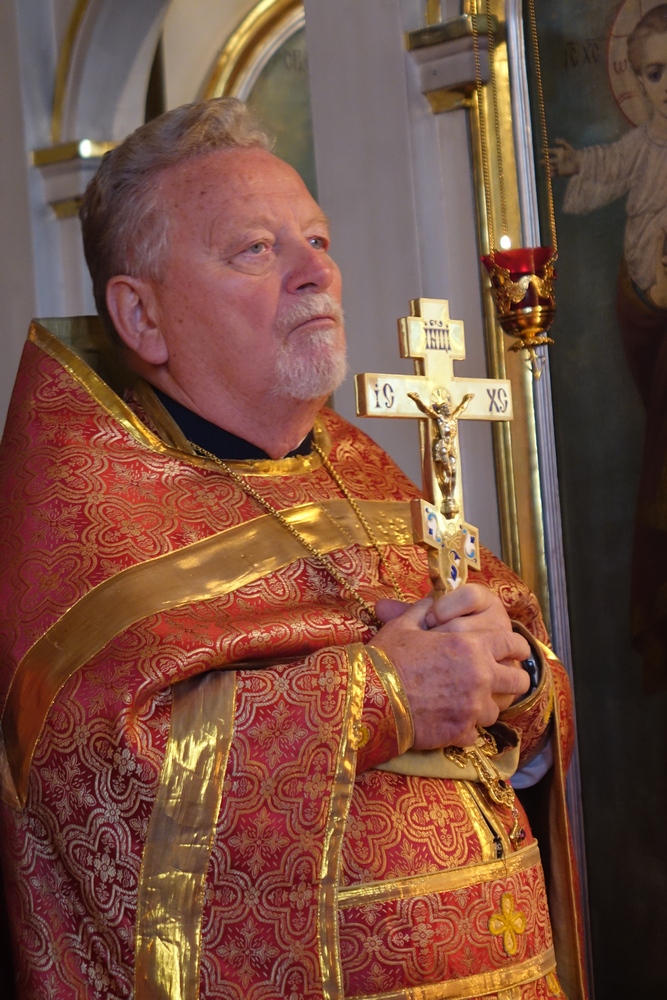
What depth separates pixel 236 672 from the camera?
2.29 m

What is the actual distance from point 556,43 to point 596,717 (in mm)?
1908

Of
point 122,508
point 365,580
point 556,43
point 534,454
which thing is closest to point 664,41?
point 556,43

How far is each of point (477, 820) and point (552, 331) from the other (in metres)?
1.80

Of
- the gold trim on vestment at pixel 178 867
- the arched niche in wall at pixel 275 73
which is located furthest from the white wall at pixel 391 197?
the arched niche in wall at pixel 275 73

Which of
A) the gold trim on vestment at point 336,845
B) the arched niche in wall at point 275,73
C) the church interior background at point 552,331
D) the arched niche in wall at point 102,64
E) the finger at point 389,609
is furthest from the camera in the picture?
the arched niche in wall at point 275,73

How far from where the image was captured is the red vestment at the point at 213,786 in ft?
7.09

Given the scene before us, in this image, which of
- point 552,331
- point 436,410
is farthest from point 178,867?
point 552,331

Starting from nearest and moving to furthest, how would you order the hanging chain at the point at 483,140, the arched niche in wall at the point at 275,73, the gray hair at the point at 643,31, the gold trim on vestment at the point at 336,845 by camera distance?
the gold trim on vestment at the point at 336,845 → the gray hair at the point at 643,31 → the hanging chain at the point at 483,140 → the arched niche in wall at the point at 275,73

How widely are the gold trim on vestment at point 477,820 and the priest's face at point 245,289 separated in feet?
2.69

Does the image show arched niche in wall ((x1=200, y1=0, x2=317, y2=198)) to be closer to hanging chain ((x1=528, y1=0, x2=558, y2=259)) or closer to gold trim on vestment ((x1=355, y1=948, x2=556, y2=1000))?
hanging chain ((x1=528, y1=0, x2=558, y2=259))

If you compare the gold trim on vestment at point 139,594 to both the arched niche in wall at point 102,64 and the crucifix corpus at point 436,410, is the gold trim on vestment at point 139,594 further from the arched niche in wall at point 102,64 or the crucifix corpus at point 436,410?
the arched niche in wall at point 102,64

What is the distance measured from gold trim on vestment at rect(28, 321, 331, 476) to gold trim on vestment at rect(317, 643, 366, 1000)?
0.68 meters

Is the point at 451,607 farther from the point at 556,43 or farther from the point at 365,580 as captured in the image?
the point at 556,43

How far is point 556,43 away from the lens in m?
3.76
